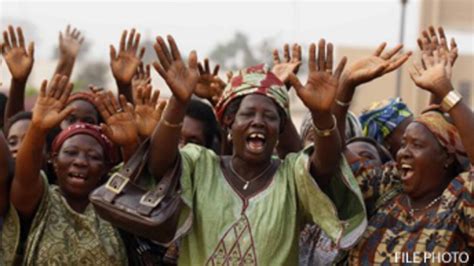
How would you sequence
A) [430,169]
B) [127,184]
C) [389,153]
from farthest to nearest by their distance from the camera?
1. [389,153]
2. [430,169]
3. [127,184]

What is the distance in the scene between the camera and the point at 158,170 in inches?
185

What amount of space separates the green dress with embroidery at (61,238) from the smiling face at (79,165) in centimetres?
12

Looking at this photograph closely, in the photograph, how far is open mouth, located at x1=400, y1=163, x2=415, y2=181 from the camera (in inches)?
198

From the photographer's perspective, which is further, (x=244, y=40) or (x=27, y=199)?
(x=244, y=40)

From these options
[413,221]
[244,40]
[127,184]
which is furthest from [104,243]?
[244,40]

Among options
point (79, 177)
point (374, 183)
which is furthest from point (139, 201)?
point (374, 183)

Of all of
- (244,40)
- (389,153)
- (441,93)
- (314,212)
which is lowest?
(244,40)

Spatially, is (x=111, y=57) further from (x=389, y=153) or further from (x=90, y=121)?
(x=389, y=153)

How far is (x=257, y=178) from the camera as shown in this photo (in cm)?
489

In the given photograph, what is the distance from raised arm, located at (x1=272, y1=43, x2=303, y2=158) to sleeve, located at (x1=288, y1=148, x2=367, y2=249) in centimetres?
63

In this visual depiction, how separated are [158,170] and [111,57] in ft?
5.99

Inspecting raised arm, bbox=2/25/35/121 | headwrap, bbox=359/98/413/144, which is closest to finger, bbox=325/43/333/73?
headwrap, bbox=359/98/413/144

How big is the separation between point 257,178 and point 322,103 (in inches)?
22.6

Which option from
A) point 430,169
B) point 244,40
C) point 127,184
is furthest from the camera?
point 244,40
